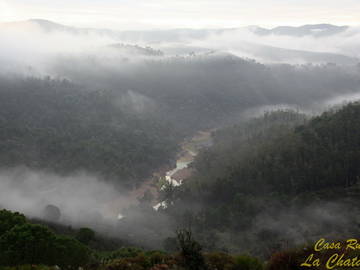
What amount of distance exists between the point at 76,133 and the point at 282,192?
84002mm

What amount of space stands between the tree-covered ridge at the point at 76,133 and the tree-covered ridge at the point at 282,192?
2963 centimetres

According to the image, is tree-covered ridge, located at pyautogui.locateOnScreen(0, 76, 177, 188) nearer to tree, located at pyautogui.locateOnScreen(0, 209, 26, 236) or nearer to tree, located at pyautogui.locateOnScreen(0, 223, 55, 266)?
tree, located at pyautogui.locateOnScreen(0, 209, 26, 236)

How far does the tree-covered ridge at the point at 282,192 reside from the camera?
62.3m

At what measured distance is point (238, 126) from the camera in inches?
5797

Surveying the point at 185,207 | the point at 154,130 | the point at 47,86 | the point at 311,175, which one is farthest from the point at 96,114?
the point at 311,175

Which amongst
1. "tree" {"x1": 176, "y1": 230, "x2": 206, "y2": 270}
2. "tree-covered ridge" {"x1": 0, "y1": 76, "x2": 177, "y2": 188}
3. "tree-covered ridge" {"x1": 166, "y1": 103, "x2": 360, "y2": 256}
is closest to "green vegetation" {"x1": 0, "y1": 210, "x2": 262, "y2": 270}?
"tree" {"x1": 176, "y1": 230, "x2": 206, "y2": 270}

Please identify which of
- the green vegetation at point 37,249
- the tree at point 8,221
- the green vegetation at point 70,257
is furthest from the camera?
the tree at point 8,221

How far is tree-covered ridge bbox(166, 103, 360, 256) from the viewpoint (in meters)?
62.3

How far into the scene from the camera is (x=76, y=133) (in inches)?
5295

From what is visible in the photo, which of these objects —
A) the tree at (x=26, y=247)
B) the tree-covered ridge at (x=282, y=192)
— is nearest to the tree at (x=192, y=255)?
the tree at (x=26, y=247)

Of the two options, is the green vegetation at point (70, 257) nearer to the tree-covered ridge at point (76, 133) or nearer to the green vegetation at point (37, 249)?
the green vegetation at point (37, 249)

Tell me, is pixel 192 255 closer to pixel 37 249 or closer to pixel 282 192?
pixel 37 249

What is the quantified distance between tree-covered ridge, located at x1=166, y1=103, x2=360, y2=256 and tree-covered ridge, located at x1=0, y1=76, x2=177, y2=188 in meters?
29.6

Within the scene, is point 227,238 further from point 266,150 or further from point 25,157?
point 25,157
